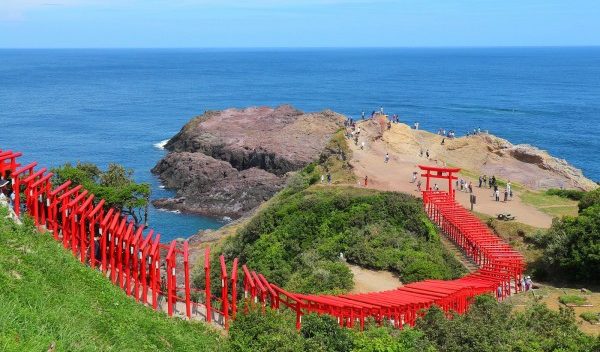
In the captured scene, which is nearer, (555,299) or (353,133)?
(555,299)

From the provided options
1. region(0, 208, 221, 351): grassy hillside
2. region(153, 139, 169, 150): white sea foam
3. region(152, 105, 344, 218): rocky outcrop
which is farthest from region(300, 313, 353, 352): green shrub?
region(153, 139, 169, 150): white sea foam

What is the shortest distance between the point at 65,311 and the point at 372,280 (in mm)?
16602

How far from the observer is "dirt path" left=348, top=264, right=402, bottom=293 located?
27573 mm

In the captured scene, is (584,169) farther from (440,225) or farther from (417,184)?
(440,225)

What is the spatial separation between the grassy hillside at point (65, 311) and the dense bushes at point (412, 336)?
1316 mm

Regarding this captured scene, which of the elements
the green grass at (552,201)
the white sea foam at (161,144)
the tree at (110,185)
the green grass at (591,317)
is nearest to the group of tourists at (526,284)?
the green grass at (591,317)

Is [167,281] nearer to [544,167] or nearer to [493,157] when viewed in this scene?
[544,167]

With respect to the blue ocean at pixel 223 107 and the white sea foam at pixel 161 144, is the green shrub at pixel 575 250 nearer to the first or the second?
the blue ocean at pixel 223 107

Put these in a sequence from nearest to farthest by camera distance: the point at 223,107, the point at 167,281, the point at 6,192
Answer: the point at 167,281
the point at 6,192
the point at 223,107

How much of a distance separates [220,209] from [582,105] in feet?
298

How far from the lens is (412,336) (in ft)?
52.5

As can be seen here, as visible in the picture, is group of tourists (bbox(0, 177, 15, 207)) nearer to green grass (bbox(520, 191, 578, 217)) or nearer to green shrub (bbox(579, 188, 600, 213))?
green shrub (bbox(579, 188, 600, 213))

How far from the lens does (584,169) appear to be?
3076 inches

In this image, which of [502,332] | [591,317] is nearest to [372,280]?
[591,317]
